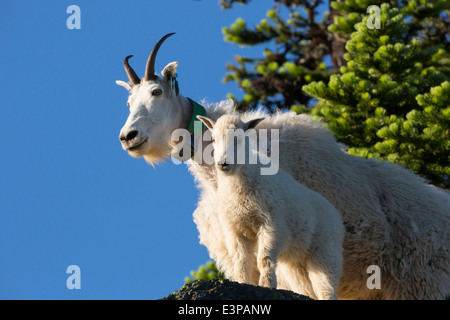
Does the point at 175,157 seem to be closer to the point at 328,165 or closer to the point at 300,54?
the point at 328,165

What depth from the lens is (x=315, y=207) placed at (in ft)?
22.0

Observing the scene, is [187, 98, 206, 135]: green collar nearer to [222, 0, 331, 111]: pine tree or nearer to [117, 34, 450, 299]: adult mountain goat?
[117, 34, 450, 299]: adult mountain goat

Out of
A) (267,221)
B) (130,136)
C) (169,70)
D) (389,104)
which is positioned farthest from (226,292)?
(389,104)

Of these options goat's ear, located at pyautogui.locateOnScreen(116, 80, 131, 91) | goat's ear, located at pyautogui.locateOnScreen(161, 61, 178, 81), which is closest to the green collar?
goat's ear, located at pyautogui.locateOnScreen(161, 61, 178, 81)

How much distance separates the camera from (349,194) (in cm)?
808

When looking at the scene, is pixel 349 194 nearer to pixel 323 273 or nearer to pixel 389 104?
pixel 323 273

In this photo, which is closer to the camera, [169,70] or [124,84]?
[169,70]

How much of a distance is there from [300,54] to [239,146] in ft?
45.8

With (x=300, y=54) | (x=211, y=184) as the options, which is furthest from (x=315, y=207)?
(x=300, y=54)

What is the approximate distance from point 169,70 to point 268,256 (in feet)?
8.24

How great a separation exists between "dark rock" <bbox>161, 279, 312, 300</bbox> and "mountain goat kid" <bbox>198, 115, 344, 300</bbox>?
663mm

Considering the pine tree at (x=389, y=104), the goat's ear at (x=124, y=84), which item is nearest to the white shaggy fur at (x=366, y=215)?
the goat's ear at (x=124, y=84)

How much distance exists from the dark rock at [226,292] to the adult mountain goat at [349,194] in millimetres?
2011
